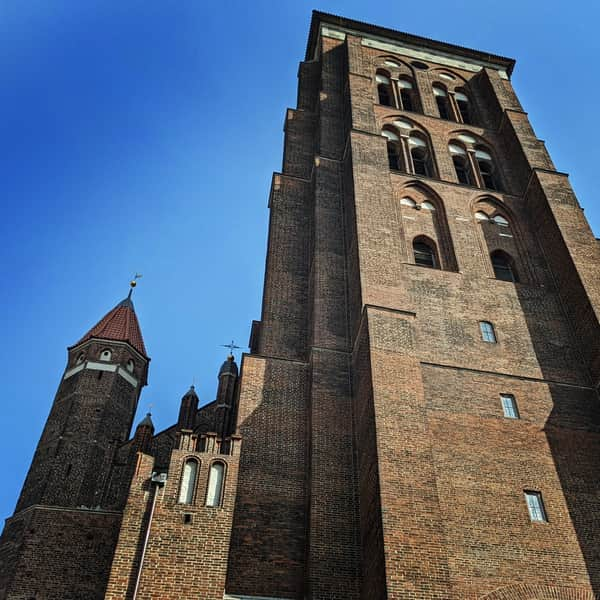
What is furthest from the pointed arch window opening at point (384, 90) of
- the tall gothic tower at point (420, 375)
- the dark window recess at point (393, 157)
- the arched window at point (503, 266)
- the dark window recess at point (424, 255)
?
Result: the arched window at point (503, 266)

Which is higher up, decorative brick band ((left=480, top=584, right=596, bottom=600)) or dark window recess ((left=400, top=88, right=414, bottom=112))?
dark window recess ((left=400, top=88, right=414, bottom=112))

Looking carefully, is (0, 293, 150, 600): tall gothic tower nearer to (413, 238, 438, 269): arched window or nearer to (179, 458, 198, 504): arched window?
(179, 458, 198, 504): arched window

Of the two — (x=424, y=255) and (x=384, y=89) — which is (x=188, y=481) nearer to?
(x=424, y=255)

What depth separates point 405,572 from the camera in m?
11.1

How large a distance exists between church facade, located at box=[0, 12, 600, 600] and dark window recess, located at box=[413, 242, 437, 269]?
0.28 feet

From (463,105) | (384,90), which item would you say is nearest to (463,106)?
(463,105)

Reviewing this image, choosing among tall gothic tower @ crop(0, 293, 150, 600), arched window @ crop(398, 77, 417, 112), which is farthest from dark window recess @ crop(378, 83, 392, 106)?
tall gothic tower @ crop(0, 293, 150, 600)

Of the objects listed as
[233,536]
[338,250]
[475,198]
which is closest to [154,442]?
[233,536]

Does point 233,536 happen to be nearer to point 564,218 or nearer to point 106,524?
point 106,524

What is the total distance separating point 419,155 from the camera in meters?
26.4

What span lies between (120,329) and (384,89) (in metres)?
17.1

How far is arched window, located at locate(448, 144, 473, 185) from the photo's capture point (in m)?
25.7

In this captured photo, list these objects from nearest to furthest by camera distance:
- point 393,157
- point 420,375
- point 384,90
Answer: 1. point 420,375
2. point 393,157
3. point 384,90

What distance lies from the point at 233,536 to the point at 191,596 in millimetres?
2518
